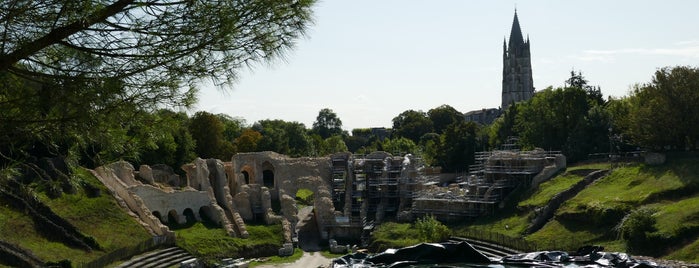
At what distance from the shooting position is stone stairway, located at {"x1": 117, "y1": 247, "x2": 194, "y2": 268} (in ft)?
98.4

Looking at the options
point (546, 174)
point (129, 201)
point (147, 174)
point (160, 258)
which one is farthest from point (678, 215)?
point (147, 174)

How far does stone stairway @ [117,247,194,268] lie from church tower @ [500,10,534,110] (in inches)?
2816

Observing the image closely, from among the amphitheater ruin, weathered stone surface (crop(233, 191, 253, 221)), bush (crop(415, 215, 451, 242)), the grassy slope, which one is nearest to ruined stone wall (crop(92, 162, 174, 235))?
the amphitheater ruin

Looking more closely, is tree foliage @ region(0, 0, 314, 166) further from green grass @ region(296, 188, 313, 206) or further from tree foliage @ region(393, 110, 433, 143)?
tree foliage @ region(393, 110, 433, 143)

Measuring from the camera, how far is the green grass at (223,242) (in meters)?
34.1

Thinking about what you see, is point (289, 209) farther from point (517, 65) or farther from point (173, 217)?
point (517, 65)

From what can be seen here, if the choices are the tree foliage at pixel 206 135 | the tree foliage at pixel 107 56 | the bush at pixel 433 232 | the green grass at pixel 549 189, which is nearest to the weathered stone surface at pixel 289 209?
the bush at pixel 433 232

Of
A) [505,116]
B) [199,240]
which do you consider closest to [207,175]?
[199,240]

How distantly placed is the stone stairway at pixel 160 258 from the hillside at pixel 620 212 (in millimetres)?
14722

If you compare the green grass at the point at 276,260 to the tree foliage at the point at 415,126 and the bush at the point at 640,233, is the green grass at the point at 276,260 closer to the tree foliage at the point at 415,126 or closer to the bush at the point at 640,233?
the bush at the point at 640,233

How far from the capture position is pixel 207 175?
41.5 meters

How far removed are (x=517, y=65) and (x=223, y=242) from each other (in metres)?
69.6

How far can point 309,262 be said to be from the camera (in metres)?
34.7

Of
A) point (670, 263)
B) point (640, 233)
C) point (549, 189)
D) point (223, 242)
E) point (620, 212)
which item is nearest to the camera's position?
point (670, 263)
